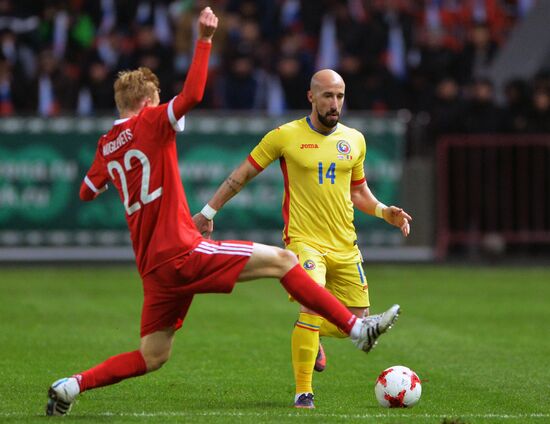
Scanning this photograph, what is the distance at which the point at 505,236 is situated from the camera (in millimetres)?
22375

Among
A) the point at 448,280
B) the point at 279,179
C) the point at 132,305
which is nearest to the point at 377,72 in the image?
the point at 279,179

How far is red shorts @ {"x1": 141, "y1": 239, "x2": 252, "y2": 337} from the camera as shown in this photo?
8273mm

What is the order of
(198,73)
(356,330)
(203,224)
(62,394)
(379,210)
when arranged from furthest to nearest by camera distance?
(379,210) → (203,224) → (62,394) → (356,330) → (198,73)

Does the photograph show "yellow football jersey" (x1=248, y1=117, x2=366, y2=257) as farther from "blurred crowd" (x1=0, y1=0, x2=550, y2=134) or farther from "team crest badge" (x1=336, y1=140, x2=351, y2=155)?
"blurred crowd" (x1=0, y1=0, x2=550, y2=134)

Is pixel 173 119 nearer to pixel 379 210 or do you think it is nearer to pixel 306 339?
pixel 306 339

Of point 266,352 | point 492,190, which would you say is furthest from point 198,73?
point 492,190

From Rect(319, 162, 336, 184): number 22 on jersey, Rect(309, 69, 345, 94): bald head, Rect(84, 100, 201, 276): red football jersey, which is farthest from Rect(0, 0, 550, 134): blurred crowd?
Rect(84, 100, 201, 276): red football jersey

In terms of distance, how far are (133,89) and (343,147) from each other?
192 centimetres

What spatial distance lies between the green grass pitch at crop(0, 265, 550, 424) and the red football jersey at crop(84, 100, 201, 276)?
1.11 meters

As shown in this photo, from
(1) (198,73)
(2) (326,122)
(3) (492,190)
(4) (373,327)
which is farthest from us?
(3) (492,190)

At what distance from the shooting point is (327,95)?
31.4ft

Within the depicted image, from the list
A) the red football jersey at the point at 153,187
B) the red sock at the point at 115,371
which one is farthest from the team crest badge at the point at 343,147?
the red sock at the point at 115,371

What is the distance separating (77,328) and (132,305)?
90.6 inches

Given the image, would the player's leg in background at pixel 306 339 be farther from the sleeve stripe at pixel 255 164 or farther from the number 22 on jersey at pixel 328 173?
the sleeve stripe at pixel 255 164
